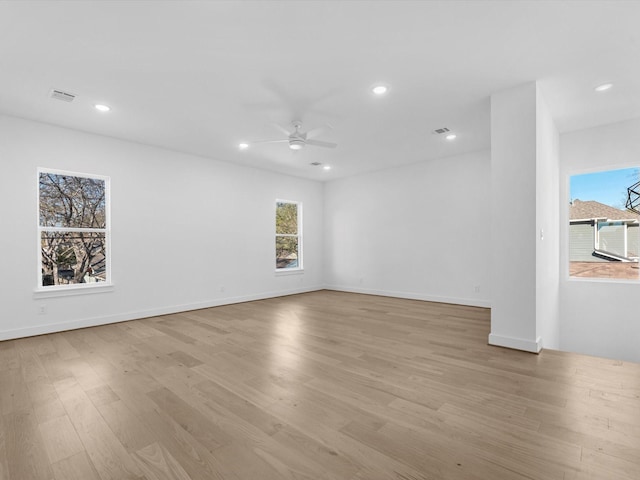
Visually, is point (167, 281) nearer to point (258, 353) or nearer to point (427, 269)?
point (258, 353)

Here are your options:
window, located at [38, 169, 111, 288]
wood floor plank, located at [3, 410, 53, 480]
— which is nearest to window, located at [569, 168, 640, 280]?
wood floor plank, located at [3, 410, 53, 480]

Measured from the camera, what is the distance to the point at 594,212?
4.81m

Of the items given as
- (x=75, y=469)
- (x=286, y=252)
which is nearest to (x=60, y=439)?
(x=75, y=469)

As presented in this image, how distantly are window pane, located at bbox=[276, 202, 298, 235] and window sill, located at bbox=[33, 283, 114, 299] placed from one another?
11.8 ft

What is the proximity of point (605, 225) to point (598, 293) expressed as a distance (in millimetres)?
1036

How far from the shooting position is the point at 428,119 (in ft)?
14.0

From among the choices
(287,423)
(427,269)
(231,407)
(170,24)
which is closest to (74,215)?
(170,24)

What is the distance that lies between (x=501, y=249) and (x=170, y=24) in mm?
3801

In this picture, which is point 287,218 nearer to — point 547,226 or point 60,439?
point 547,226

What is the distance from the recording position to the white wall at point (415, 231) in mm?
5879

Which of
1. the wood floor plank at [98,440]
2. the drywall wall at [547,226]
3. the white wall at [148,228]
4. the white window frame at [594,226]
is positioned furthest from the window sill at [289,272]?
the white window frame at [594,226]

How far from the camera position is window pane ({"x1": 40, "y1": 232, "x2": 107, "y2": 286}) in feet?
14.4

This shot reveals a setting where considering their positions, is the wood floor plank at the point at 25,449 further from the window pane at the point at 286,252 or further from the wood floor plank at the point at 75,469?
the window pane at the point at 286,252

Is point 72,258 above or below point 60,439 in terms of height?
above
